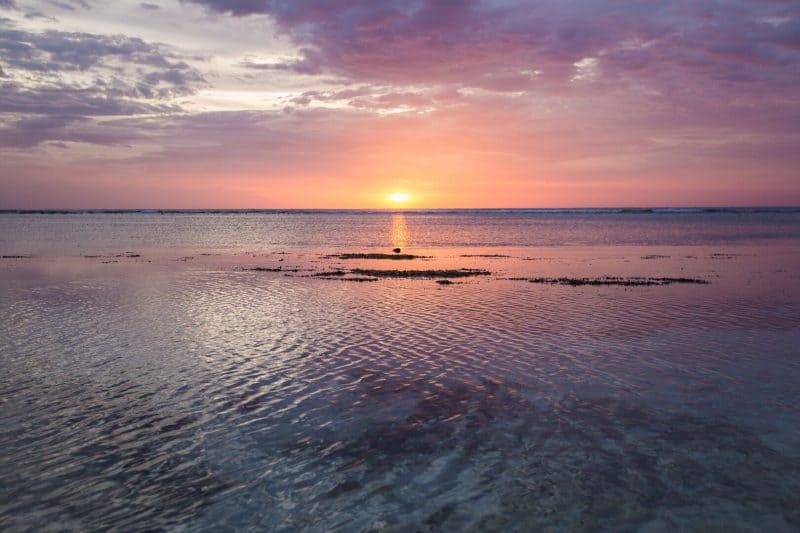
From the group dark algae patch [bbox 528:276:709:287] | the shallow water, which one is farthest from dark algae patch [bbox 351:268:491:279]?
the shallow water

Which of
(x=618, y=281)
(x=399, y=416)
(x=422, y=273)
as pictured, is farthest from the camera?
(x=422, y=273)

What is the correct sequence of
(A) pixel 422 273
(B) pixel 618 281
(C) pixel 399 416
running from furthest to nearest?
(A) pixel 422 273, (B) pixel 618 281, (C) pixel 399 416

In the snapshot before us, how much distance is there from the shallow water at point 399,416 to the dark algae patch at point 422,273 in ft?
48.9

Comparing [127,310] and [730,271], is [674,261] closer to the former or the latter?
[730,271]

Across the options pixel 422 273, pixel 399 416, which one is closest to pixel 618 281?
pixel 422 273

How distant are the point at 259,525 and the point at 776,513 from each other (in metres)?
9.58

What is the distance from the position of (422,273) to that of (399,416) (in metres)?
33.4

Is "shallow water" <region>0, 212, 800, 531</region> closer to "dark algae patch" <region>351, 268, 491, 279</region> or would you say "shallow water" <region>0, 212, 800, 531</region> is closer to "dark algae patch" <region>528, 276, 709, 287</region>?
"dark algae patch" <region>528, 276, 709, 287</region>

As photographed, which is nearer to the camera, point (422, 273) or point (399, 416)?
point (399, 416)

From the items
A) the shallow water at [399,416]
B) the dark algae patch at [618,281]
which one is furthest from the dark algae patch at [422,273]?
the shallow water at [399,416]

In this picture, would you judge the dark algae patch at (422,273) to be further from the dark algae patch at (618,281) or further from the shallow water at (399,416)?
the shallow water at (399,416)

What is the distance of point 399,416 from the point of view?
48.1ft

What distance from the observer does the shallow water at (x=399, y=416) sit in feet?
33.7

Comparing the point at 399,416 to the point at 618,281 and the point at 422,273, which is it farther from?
the point at 422,273
